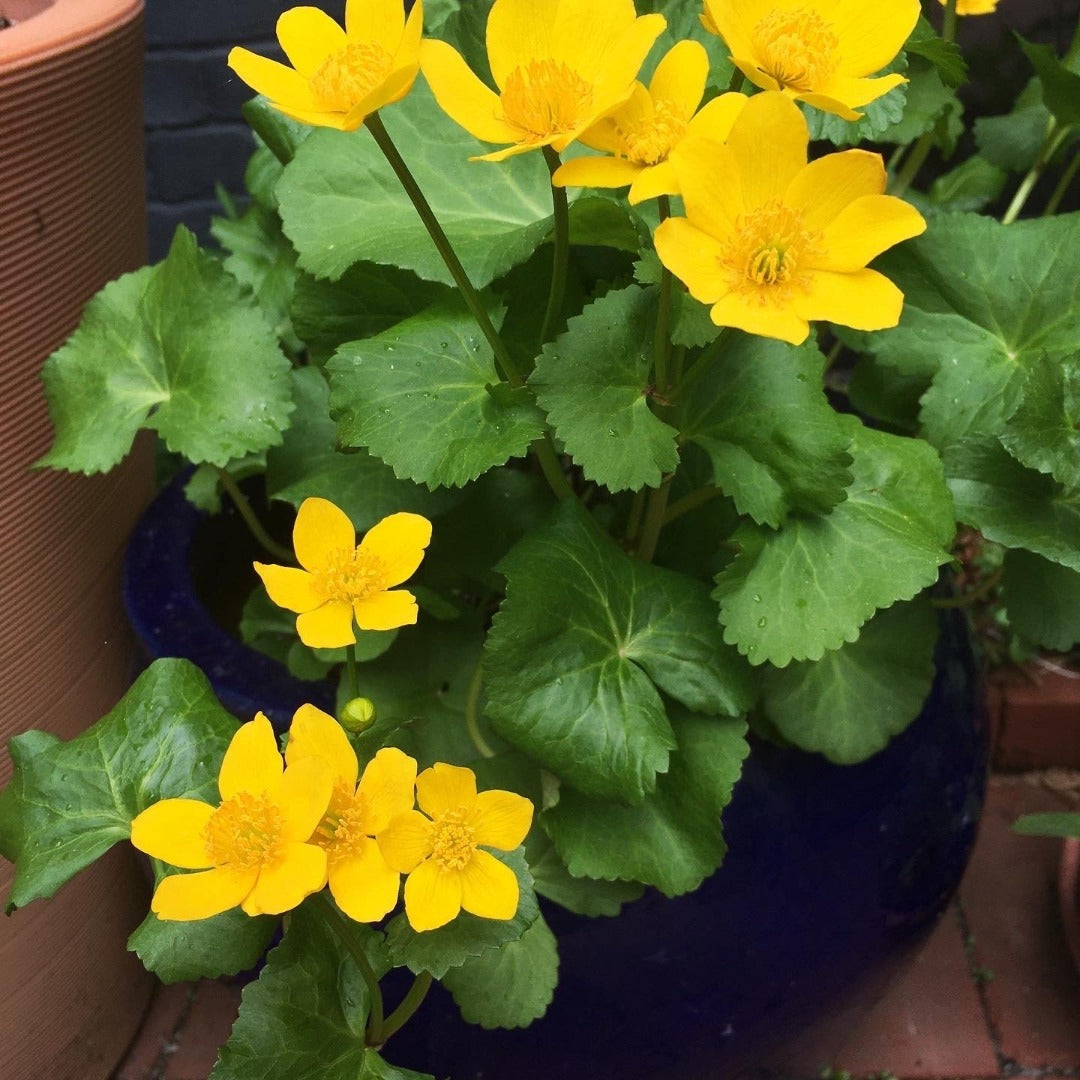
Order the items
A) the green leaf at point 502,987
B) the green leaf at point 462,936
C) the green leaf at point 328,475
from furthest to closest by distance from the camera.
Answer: the green leaf at point 328,475
the green leaf at point 502,987
the green leaf at point 462,936

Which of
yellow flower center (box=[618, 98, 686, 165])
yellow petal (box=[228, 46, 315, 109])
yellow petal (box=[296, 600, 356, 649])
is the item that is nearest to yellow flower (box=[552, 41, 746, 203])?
yellow flower center (box=[618, 98, 686, 165])

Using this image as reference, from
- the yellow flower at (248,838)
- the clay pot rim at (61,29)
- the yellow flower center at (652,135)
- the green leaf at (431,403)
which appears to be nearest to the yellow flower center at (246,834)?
the yellow flower at (248,838)

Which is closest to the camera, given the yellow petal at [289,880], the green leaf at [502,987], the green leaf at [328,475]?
the yellow petal at [289,880]

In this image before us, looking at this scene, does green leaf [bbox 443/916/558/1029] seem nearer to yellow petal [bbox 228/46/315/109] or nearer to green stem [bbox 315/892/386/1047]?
green stem [bbox 315/892/386/1047]

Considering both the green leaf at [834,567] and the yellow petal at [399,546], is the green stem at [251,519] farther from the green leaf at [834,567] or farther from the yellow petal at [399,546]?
the green leaf at [834,567]

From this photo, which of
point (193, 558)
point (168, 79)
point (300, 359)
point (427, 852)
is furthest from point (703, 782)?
point (168, 79)

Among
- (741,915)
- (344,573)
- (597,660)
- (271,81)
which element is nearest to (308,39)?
(271,81)

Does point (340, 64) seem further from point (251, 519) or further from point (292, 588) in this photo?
point (251, 519)
